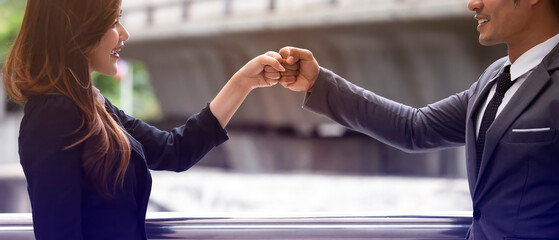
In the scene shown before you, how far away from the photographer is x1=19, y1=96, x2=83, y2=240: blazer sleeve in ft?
4.58

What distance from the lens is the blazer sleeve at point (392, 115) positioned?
1929 mm

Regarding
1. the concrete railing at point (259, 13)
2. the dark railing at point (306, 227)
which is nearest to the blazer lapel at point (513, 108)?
the dark railing at point (306, 227)

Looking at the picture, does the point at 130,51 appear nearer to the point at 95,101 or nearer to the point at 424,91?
the point at 424,91

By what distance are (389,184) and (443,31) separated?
231 centimetres

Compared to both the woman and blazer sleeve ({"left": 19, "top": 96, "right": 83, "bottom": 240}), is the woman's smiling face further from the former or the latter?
blazer sleeve ({"left": 19, "top": 96, "right": 83, "bottom": 240})

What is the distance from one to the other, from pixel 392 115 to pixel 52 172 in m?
1.02

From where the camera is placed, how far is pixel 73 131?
4.74 feet

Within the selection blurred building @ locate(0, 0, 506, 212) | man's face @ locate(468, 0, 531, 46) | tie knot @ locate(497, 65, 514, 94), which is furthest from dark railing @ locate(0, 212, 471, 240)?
blurred building @ locate(0, 0, 506, 212)

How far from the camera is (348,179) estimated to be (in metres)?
10.6

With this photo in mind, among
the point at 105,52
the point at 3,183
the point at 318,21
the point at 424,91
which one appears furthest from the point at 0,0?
the point at 105,52

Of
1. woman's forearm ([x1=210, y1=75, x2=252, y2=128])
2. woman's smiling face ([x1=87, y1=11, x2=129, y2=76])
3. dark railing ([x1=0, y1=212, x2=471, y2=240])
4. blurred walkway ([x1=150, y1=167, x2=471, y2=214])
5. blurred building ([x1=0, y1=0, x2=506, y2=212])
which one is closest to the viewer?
woman's smiling face ([x1=87, y1=11, x2=129, y2=76])

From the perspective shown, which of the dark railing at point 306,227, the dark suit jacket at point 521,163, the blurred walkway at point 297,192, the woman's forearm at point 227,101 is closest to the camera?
the dark suit jacket at point 521,163

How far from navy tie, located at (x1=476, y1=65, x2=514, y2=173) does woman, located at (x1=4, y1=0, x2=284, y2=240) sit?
84 centimetres

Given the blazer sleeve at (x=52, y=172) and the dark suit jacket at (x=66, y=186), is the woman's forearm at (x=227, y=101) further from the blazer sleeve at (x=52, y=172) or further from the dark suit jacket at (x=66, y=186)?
the blazer sleeve at (x=52, y=172)
